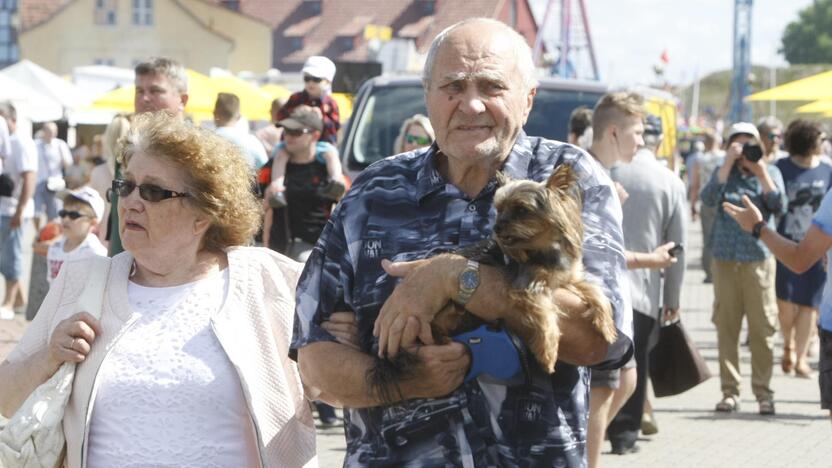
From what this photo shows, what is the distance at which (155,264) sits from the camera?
4.48m

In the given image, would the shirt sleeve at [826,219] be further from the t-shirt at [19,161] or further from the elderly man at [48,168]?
the elderly man at [48,168]

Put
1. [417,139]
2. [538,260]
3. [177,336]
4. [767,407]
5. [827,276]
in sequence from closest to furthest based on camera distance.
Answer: [538,260] → [177,336] → [827,276] → [417,139] → [767,407]

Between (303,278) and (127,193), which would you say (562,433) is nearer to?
(303,278)

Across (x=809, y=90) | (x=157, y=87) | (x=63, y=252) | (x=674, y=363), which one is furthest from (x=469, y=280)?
(x=809, y=90)

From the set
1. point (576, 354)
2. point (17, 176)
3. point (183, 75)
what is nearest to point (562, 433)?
point (576, 354)

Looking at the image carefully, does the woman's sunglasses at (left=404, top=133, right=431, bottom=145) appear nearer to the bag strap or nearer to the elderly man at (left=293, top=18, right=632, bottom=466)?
the bag strap

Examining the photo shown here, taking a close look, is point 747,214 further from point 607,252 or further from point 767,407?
point 767,407

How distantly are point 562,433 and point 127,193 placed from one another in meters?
1.63

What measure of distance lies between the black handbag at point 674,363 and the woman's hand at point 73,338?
497 centimetres

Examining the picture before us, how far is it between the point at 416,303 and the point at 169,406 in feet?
3.82

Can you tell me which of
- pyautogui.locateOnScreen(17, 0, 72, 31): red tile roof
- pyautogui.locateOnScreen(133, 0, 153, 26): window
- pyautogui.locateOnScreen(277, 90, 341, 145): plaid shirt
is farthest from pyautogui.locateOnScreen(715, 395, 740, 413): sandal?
pyautogui.locateOnScreen(133, 0, 153, 26): window

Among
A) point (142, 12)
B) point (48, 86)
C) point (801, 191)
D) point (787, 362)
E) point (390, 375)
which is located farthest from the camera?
point (142, 12)

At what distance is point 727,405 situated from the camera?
36.4 ft

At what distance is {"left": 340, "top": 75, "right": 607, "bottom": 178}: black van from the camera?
12102mm
